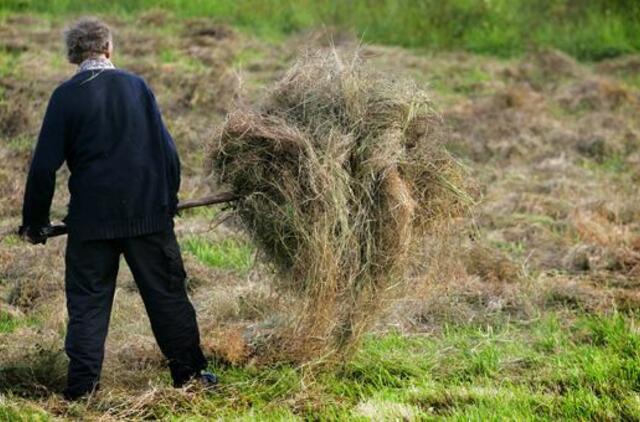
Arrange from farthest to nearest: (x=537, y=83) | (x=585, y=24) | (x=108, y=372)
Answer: (x=585, y=24) → (x=537, y=83) → (x=108, y=372)

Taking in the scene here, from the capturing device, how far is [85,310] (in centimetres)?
492

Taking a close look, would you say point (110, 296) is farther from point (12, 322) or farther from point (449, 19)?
point (449, 19)

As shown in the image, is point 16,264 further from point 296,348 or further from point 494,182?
point 494,182

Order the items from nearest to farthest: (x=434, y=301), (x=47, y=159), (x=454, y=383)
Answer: (x=47, y=159), (x=454, y=383), (x=434, y=301)

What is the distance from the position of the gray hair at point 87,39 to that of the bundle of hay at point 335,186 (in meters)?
0.75

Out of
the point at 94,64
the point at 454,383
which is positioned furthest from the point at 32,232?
the point at 454,383

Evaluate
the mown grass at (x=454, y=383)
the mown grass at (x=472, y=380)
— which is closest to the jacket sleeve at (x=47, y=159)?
the mown grass at (x=454, y=383)

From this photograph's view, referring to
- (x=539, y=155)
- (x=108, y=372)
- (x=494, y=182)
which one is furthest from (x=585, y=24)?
(x=108, y=372)

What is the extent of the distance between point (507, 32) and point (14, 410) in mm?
15679

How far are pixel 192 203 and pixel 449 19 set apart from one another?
48.3ft

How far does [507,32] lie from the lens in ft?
62.1

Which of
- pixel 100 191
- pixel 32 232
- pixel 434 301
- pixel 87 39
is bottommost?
pixel 434 301

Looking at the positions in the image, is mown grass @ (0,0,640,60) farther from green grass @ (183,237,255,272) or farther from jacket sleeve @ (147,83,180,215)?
jacket sleeve @ (147,83,180,215)

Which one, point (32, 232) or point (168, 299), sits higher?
point (32, 232)
